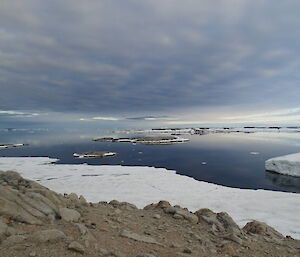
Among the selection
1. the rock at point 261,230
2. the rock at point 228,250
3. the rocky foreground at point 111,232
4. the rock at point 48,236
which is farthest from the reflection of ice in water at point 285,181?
the rock at point 48,236

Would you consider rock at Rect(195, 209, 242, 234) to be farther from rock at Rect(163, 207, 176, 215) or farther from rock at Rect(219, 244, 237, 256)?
rock at Rect(219, 244, 237, 256)

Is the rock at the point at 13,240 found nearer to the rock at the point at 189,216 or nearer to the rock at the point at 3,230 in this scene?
the rock at the point at 3,230

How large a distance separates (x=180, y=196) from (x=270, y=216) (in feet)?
19.2

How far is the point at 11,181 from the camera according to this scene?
7.75 m

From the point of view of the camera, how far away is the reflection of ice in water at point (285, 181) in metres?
24.0

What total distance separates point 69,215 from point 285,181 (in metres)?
26.6

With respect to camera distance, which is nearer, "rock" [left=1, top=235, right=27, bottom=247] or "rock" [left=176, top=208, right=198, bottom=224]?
"rock" [left=1, top=235, right=27, bottom=247]

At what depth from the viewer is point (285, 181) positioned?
2669 centimetres

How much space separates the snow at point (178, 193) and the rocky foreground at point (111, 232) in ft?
15.1

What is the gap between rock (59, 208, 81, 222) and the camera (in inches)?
247

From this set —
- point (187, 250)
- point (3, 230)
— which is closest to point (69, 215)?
point (3, 230)

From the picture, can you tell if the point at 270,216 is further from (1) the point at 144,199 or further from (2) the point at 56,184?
(2) the point at 56,184

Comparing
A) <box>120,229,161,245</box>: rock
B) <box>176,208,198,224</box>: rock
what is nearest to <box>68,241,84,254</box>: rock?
<box>120,229,161,245</box>: rock

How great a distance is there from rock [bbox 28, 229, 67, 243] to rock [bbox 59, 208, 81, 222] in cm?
111
